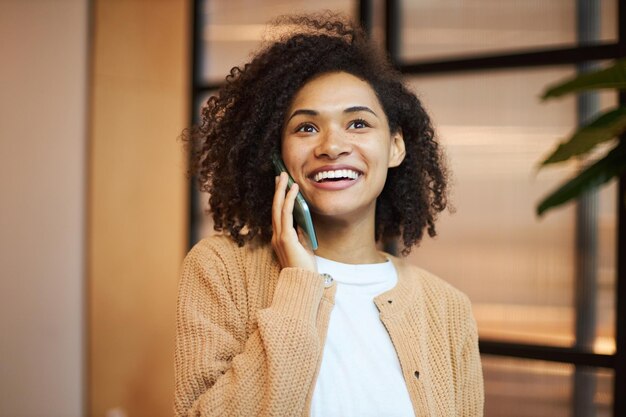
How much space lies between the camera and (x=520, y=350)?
9.04 feet

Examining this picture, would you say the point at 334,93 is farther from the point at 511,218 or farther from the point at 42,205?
the point at 42,205

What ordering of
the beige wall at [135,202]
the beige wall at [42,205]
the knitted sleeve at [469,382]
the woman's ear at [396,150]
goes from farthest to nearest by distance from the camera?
1. the beige wall at [135,202]
2. the beige wall at [42,205]
3. the woman's ear at [396,150]
4. the knitted sleeve at [469,382]

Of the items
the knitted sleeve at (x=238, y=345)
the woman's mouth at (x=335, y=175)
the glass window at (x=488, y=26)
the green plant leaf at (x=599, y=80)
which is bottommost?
the knitted sleeve at (x=238, y=345)

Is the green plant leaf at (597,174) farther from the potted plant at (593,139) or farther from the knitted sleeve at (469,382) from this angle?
the knitted sleeve at (469,382)

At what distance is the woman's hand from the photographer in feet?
4.99

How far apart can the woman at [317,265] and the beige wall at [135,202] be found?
204 centimetres

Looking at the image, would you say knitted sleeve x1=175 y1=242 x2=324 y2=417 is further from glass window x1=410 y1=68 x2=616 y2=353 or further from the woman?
glass window x1=410 y1=68 x2=616 y2=353

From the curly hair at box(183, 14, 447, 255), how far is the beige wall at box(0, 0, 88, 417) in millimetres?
1944

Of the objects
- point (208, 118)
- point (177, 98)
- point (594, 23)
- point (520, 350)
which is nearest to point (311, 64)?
point (208, 118)

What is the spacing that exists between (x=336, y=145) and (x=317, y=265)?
26 centimetres

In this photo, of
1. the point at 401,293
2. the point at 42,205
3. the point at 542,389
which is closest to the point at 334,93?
the point at 401,293

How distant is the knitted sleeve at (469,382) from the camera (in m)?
1.63

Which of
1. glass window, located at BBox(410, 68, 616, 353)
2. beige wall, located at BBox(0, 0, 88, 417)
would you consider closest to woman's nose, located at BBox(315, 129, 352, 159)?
glass window, located at BBox(410, 68, 616, 353)

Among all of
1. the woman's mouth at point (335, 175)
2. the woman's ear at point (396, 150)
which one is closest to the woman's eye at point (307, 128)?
the woman's mouth at point (335, 175)
